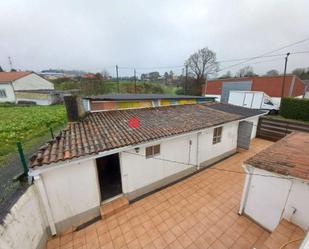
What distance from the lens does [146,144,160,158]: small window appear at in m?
6.38

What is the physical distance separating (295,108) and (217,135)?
54.0 feet

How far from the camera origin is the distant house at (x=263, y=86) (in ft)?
71.8

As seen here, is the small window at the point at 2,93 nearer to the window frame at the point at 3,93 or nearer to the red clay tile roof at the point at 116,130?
the window frame at the point at 3,93

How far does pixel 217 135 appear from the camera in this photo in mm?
9047

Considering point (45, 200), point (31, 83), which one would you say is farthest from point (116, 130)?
point (31, 83)

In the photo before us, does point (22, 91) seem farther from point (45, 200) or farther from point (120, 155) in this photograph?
point (120, 155)

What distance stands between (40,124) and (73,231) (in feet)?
33.7

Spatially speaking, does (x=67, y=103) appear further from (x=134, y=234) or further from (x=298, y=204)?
(x=298, y=204)

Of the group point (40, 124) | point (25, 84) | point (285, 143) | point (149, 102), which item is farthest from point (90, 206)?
point (25, 84)

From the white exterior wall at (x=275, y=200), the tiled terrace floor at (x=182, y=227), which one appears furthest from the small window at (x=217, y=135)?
the white exterior wall at (x=275, y=200)

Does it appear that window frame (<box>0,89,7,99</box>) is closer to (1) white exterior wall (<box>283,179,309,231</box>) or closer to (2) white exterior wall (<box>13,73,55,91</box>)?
(2) white exterior wall (<box>13,73,55,91</box>)

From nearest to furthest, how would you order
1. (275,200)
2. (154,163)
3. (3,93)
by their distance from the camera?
(275,200) < (154,163) < (3,93)

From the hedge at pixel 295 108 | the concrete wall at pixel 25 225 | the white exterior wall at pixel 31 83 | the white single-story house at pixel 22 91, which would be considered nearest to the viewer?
the concrete wall at pixel 25 225

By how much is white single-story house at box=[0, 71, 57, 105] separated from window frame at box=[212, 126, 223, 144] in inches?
1140
